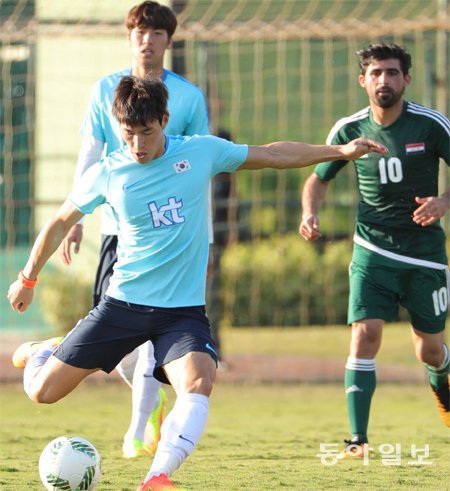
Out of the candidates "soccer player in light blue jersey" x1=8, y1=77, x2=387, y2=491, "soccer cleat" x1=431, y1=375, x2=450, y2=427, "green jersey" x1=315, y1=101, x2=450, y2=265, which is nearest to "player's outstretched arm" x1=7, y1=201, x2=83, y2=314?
"soccer player in light blue jersey" x1=8, y1=77, x2=387, y2=491

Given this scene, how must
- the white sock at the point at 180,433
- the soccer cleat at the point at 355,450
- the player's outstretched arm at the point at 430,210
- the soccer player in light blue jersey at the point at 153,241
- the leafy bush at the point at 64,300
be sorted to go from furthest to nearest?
the leafy bush at the point at 64,300 → the soccer cleat at the point at 355,450 → the player's outstretched arm at the point at 430,210 → the soccer player in light blue jersey at the point at 153,241 → the white sock at the point at 180,433

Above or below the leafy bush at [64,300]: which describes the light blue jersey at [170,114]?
above

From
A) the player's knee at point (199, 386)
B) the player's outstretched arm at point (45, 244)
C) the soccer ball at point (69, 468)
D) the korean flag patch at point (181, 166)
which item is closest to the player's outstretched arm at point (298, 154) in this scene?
the korean flag patch at point (181, 166)

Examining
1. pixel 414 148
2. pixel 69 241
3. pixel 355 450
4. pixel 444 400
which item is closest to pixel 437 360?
pixel 444 400

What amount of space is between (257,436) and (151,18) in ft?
9.70

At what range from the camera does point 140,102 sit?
5.34 m

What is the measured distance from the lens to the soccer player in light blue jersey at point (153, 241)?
18.2 ft

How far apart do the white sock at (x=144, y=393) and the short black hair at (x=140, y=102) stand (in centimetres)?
196

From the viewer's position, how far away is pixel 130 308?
18.5ft

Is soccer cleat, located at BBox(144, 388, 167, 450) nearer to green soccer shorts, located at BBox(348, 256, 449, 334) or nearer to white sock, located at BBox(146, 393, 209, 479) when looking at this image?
green soccer shorts, located at BBox(348, 256, 449, 334)

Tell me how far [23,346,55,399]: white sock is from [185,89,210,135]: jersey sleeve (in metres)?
1.54

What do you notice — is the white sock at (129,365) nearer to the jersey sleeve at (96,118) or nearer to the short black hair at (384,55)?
the jersey sleeve at (96,118)

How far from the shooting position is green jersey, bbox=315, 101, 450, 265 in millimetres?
6934

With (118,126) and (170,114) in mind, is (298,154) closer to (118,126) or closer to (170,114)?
(170,114)
